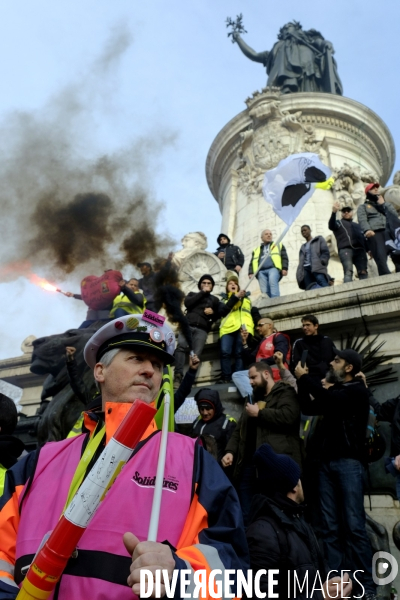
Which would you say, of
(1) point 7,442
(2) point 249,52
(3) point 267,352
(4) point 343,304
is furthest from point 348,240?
(2) point 249,52

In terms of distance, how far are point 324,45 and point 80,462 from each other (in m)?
25.2

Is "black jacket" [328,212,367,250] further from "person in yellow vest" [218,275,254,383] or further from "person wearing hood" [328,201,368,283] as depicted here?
"person in yellow vest" [218,275,254,383]

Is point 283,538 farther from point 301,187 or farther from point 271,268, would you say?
point 301,187

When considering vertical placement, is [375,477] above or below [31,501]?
above

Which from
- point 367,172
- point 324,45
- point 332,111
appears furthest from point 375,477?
point 324,45

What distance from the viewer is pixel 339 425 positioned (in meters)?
4.71

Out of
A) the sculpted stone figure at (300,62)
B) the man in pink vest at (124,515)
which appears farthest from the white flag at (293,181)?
the sculpted stone figure at (300,62)

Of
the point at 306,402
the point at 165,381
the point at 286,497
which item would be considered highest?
the point at 306,402

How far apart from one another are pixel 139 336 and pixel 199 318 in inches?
236

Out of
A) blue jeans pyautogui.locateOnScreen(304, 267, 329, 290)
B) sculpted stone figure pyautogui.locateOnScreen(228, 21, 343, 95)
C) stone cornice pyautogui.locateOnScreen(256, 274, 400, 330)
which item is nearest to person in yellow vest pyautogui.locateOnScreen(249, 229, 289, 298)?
blue jeans pyautogui.locateOnScreen(304, 267, 329, 290)

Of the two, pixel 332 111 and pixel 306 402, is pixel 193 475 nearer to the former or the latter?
pixel 306 402

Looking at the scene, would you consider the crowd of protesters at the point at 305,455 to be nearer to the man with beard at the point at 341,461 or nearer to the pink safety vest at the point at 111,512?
the man with beard at the point at 341,461

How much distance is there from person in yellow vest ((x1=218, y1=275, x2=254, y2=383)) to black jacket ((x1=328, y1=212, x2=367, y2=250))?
108 inches

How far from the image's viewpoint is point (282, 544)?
296 centimetres
